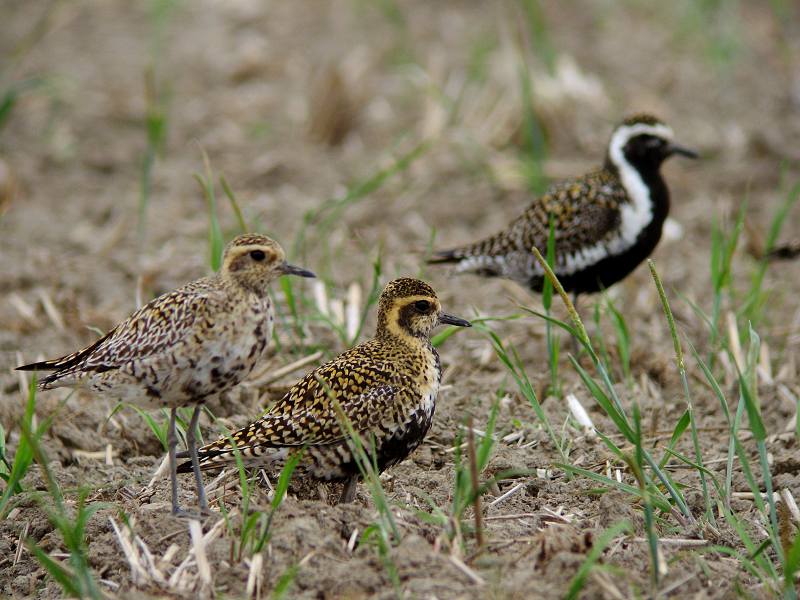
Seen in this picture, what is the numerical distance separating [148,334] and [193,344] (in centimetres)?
21

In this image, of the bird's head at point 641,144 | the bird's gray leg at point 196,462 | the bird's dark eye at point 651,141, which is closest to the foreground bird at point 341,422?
the bird's gray leg at point 196,462

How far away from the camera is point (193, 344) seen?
4355mm

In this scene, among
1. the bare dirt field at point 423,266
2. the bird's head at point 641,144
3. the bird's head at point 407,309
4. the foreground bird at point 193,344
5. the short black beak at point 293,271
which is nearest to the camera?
the bare dirt field at point 423,266

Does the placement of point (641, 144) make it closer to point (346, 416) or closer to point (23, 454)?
point (346, 416)

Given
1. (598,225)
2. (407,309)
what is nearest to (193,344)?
(407,309)

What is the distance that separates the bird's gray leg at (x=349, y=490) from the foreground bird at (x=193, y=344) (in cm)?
56

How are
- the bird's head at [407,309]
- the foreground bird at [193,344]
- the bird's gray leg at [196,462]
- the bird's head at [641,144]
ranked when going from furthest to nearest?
the bird's head at [641,144], the bird's head at [407,309], the bird's gray leg at [196,462], the foreground bird at [193,344]

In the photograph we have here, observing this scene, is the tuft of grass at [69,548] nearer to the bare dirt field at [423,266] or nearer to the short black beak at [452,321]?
the bare dirt field at [423,266]

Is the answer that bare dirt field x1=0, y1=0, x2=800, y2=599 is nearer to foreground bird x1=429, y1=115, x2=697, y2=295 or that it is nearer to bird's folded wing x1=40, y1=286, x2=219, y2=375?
foreground bird x1=429, y1=115, x2=697, y2=295

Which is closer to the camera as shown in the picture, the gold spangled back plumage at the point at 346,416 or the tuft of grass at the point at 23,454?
the tuft of grass at the point at 23,454

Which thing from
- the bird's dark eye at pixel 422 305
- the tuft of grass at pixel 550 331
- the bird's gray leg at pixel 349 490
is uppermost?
the bird's dark eye at pixel 422 305

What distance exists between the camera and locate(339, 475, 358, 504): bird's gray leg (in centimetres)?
478

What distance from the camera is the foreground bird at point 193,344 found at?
437cm

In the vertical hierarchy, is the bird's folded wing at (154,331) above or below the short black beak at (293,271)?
below
